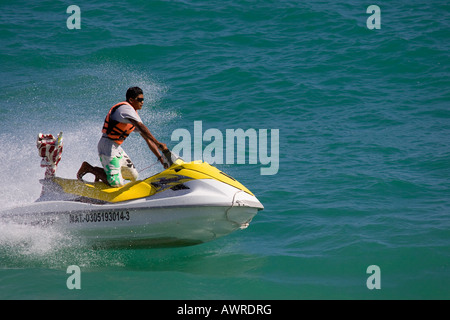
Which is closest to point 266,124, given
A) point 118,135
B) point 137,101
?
point 137,101

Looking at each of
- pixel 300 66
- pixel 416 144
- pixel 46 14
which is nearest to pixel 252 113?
pixel 300 66

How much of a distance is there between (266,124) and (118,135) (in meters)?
5.50

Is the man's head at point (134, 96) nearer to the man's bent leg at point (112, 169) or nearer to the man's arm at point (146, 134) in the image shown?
the man's arm at point (146, 134)

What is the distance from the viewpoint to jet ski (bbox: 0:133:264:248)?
6.75 meters

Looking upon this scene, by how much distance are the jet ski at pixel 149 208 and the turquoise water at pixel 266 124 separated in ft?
Result: 0.87

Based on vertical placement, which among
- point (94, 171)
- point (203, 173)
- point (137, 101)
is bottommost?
point (203, 173)

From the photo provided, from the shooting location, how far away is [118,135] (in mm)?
7039

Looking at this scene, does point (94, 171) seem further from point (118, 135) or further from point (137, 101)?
point (137, 101)

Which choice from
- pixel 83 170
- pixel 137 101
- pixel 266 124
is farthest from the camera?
pixel 266 124

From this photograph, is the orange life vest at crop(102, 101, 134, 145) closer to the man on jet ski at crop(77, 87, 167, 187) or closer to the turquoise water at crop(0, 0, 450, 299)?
the man on jet ski at crop(77, 87, 167, 187)

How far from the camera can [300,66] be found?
14.2m

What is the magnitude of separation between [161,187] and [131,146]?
4290 millimetres

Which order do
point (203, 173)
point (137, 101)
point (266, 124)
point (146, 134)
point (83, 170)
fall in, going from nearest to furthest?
point (146, 134) < point (203, 173) < point (137, 101) < point (83, 170) < point (266, 124)

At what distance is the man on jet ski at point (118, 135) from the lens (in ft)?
22.4
